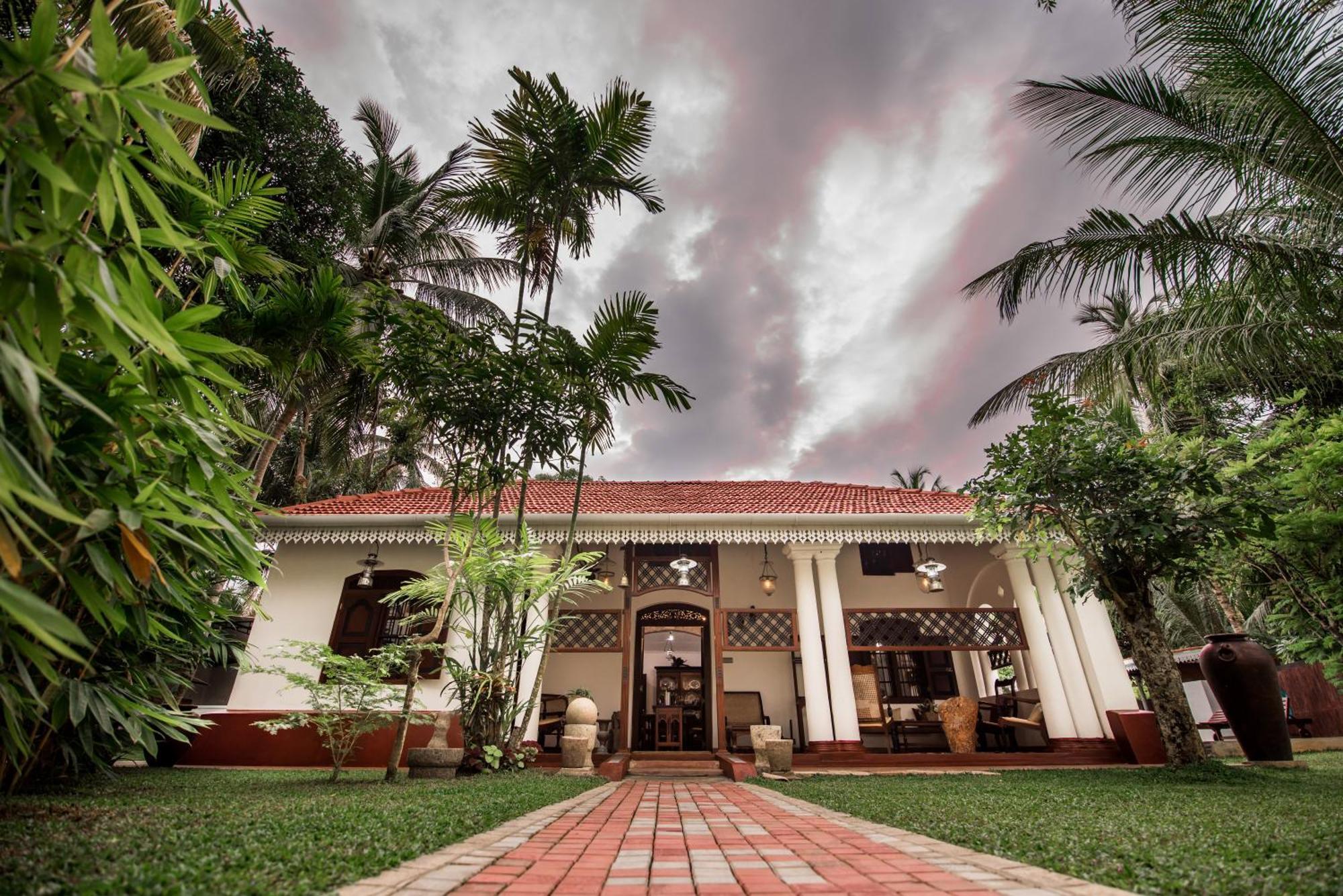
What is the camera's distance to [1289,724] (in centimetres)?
1031

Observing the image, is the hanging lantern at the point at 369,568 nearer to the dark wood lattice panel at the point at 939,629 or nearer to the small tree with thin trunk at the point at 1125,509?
the dark wood lattice panel at the point at 939,629

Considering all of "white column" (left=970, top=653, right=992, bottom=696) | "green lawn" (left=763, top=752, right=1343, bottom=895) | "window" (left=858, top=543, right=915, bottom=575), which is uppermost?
"window" (left=858, top=543, right=915, bottom=575)

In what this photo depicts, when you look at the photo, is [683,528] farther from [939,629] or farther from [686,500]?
[939,629]

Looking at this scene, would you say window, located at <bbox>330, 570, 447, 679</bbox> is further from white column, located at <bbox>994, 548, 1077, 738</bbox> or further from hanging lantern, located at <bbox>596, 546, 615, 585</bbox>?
white column, located at <bbox>994, 548, 1077, 738</bbox>

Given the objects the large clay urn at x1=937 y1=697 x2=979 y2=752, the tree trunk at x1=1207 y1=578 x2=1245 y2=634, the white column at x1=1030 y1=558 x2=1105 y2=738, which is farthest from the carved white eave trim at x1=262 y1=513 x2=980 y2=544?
the tree trunk at x1=1207 y1=578 x2=1245 y2=634

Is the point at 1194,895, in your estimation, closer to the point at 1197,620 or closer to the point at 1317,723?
the point at 1317,723

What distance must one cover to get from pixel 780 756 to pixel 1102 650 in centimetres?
508

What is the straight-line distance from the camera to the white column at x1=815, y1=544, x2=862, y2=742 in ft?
23.9

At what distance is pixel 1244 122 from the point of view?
16.5ft

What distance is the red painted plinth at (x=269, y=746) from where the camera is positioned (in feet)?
22.0

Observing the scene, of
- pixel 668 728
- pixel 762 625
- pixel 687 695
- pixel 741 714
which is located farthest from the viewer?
pixel 687 695

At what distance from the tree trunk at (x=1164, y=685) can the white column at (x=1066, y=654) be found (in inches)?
68.5

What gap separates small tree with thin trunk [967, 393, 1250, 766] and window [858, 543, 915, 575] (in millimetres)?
4373

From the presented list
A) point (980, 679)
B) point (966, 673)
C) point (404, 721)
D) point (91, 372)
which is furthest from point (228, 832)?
point (980, 679)
